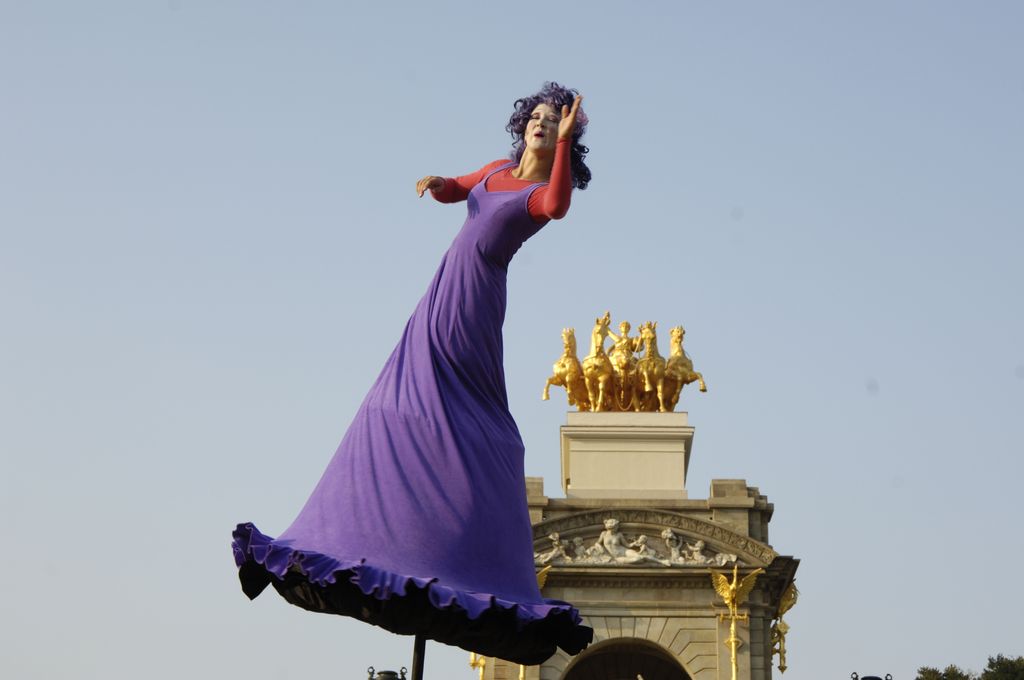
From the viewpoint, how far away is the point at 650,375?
45.2m

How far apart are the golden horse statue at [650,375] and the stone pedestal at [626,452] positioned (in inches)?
32.4

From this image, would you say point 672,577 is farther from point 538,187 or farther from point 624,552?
point 538,187

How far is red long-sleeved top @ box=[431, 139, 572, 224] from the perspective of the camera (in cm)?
1020

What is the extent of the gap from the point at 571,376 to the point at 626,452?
9.58 feet

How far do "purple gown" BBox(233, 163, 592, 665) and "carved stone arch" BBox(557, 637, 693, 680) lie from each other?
3106 centimetres

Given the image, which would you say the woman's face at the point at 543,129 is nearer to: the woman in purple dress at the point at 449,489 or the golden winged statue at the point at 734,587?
the woman in purple dress at the point at 449,489

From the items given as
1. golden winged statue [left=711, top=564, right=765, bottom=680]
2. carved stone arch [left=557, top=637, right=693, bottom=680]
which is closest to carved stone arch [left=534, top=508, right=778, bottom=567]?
golden winged statue [left=711, top=564, right=765, bottom=680]

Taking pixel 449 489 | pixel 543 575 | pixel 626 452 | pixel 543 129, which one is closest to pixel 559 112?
pixel 543 129

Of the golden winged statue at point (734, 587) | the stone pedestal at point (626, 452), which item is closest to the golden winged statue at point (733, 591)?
the golden winged statue at point (734, 587)

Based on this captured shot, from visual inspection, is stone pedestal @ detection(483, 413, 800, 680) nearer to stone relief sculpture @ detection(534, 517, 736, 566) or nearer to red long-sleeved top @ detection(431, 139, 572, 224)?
stone relief sculpture @ detection(534, 517, 736, 566)

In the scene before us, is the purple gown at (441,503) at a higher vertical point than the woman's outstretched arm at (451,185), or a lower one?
lower

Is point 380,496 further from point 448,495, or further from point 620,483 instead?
point 620,483

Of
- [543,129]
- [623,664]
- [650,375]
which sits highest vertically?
[650,375]

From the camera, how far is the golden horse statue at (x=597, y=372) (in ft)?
148
